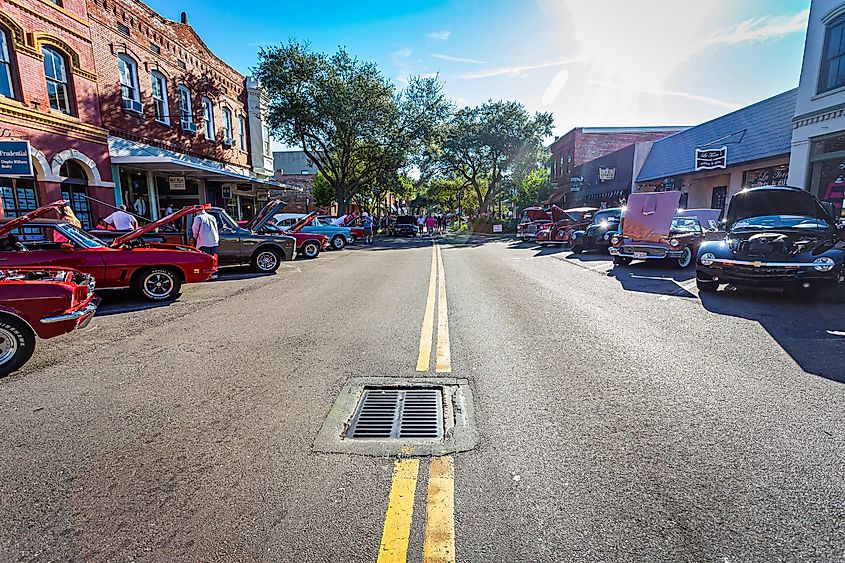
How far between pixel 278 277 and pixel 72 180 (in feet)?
30.8

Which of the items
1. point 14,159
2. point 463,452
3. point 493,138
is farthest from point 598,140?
point 463,452

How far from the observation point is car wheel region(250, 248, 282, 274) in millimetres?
12859

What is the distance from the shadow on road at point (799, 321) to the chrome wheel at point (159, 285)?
31.2ft

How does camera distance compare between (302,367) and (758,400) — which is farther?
(302,367)

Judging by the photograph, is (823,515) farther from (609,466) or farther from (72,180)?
(72,180)

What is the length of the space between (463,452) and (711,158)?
2266cm

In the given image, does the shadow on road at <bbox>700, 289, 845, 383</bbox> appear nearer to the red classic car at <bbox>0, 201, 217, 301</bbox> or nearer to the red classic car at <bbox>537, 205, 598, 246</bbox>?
the red classic car at <bbox>0, 201, 217, 301</bbox>

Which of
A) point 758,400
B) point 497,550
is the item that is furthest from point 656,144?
point 497,550

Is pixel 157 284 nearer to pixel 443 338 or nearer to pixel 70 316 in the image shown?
pixel 70 316

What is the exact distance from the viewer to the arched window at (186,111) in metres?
21.4

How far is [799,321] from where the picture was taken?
6531 mm

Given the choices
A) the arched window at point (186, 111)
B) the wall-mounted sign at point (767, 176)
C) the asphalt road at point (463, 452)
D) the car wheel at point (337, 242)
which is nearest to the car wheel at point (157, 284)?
the asphalt road at point (463, 452)

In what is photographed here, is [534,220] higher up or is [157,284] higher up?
[534,220]

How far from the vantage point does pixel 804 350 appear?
5227 millimetres
